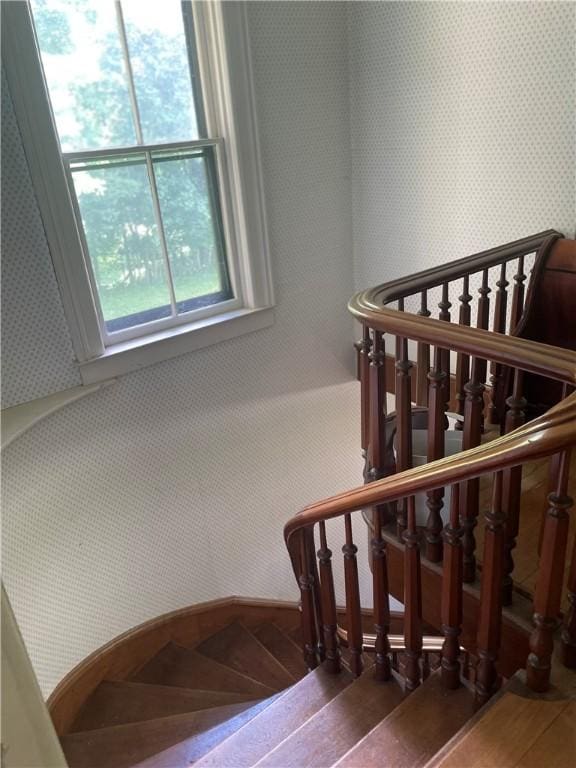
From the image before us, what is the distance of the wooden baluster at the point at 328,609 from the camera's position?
1.67 m

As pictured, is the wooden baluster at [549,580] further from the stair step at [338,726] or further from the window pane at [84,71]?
the window pane at [84,71]

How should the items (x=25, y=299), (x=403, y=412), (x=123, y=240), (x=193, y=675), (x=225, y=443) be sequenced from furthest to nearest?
(x=225, y=443), (x=193, y=675), (x=123, y=240), (x=25, y=299), (x=403, y=412)

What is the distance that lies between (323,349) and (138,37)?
5.84 feet

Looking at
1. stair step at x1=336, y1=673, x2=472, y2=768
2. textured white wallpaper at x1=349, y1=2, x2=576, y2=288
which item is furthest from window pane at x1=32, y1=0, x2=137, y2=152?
stair step at x1=336, y1=673, x2=472, y2=768

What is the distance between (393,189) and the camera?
114 inches

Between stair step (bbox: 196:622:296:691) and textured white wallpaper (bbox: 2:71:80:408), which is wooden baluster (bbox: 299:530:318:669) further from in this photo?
textured white wallpaper (bbox: 2:71:80:408)

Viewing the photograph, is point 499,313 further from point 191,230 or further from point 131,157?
point 131,157

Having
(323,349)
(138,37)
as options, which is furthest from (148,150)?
(323,349)

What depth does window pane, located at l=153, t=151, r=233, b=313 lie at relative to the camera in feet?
8.25

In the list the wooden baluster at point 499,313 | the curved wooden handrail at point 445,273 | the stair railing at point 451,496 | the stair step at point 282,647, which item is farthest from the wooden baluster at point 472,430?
the stair step at point 282,647

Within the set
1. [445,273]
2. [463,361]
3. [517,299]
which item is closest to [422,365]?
[463,361]

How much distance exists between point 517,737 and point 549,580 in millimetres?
322

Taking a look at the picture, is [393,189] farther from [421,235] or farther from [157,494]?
[157,494]

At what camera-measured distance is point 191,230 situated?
8.65 feet
